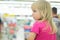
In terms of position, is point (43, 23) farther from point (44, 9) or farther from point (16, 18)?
point (16, 18)

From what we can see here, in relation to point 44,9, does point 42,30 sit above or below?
below

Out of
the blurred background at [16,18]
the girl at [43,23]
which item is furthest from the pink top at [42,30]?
the blurred background at [16,18]

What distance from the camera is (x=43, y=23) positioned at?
156 cm

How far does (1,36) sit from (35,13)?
2.04ft

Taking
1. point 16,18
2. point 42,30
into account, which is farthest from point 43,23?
point 16,18

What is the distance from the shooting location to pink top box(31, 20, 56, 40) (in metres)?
1.53

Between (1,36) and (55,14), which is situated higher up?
(55,14)

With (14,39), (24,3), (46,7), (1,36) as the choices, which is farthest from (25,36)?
(46,7)

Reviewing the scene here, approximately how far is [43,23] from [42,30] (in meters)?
0.07

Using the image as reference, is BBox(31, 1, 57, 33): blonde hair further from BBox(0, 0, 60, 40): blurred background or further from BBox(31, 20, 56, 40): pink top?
BBox(0, 0, 60, 40): blurred background

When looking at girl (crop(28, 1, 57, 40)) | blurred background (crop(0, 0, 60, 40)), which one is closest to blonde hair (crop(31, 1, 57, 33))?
girl (crop(28, 1, 57, 40))

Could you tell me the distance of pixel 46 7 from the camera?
1.62 m

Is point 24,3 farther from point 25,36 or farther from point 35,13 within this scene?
point 35,13

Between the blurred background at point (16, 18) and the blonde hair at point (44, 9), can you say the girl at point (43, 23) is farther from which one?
the blurred background at point (16, 18)
